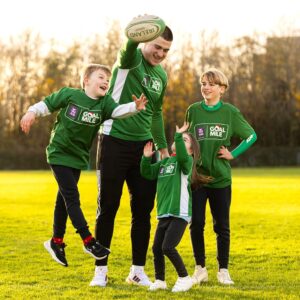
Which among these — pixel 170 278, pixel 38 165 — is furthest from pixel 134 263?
pixel 38 165

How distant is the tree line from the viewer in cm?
6225

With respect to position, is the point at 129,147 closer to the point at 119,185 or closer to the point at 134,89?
the point at 119,185

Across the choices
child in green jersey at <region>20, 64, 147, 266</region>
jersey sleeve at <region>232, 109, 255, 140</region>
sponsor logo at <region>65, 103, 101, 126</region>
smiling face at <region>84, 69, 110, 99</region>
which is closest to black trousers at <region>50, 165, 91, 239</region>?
child in green jersey at <region>20, 64, 147, 266</region>

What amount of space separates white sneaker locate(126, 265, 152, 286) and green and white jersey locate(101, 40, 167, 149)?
4.40 ft

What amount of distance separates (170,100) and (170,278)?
2257 inches

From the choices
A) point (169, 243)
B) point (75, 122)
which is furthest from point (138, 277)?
point (75, 122)

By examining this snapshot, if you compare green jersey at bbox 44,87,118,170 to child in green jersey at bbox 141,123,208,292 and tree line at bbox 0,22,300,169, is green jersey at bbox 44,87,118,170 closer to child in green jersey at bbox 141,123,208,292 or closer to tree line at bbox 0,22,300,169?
child in green jersey at bbox 141,123,208,292

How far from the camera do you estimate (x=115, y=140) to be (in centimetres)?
722

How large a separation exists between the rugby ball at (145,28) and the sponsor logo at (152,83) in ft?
1.63

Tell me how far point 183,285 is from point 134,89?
1.96 metres

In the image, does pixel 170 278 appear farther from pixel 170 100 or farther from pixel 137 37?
pixel 170 100

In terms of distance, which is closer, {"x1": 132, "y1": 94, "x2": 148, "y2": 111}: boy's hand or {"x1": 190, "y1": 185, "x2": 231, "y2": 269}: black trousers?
{"x1": 132, "y1": 94, "x2": 148, "y2": 111}: boy's hand

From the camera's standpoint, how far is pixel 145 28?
671 cm

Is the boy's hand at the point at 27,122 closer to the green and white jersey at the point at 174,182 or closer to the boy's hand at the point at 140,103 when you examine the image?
the boy's hand at the point at 140,103
